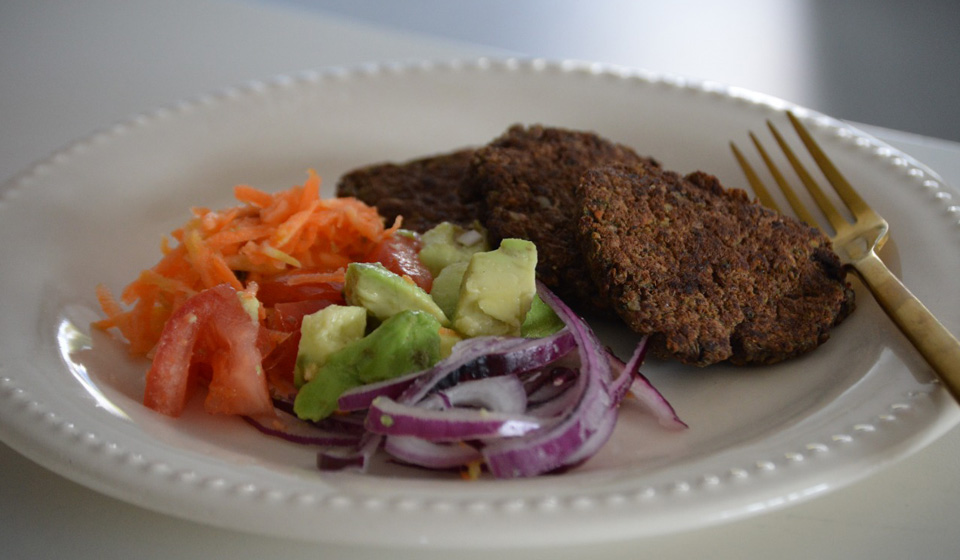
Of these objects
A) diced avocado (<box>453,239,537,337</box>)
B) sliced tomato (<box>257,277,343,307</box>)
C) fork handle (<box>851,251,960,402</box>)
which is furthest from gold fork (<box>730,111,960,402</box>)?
sliced tomato (<box>257,277,343,307</box>)

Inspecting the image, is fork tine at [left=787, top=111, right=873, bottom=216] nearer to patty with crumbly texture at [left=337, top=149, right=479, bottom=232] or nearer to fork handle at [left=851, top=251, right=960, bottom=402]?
fork handle at [left=851, top=251, right=960, bottom=402]

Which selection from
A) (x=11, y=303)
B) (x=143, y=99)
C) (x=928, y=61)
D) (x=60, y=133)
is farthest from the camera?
(x=928, y=61)

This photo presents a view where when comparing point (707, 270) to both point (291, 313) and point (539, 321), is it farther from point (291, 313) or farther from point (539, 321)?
point (291, 313)

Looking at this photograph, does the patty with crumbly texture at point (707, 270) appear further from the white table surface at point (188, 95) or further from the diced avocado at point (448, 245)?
the white table surface at point (188, 95)

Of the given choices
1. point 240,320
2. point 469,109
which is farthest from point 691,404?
point 469,109

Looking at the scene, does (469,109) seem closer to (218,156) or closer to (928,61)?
(218,156)

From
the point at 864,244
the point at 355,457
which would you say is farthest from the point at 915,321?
the point at 355,457

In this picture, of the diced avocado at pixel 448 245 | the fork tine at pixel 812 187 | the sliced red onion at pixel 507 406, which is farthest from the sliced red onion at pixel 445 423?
the fork tine at pixel 812 187
